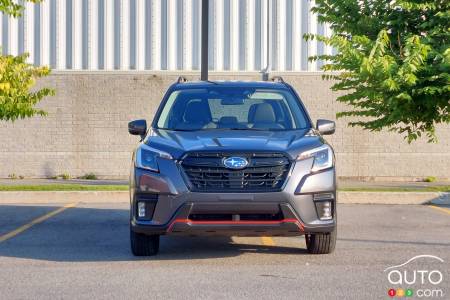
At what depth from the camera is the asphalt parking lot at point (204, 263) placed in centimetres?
744

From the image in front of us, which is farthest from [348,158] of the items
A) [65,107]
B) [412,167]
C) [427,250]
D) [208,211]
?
[208,211]

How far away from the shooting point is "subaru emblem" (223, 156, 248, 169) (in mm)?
8719

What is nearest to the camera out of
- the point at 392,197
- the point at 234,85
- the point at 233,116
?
the point at 233,116

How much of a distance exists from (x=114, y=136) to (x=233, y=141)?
17.1 metres

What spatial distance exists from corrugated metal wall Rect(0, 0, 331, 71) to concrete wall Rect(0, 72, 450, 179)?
46cm

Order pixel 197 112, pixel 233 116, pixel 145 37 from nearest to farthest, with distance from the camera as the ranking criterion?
1. pixel 233 116
2. pixel 197 112
3. pixel 145 37

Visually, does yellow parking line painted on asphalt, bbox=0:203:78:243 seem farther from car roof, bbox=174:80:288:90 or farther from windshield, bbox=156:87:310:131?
car roof, bbox=174:80:288:90

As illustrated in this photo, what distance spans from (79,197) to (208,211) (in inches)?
359

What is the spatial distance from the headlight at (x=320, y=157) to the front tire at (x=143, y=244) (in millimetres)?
1752

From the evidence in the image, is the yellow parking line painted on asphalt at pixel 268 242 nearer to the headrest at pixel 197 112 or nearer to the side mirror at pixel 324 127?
the side mirror at pixel 324 127

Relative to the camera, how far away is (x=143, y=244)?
30.6 ft

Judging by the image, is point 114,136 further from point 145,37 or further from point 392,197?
point 392,197

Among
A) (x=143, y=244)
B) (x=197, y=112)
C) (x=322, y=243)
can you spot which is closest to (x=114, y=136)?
(x=197, y=112)

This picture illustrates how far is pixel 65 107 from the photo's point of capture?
25797 millimetres
